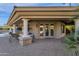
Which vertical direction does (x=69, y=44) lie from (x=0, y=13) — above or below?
below

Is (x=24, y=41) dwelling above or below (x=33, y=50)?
above

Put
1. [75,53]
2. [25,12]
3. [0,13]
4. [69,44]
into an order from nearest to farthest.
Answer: [69,44]
[75,53]
[0,13]
[25,12]

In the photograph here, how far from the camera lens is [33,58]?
290 cm

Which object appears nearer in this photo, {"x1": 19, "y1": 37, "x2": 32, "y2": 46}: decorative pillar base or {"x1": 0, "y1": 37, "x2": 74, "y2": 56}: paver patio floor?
{"x1": 0, "y1": 37, "x2": 74, "y2": 56}: paver patio floor

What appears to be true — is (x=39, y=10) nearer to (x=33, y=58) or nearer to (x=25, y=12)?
(x=25, y=12)

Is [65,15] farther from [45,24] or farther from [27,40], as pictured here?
[45,24]

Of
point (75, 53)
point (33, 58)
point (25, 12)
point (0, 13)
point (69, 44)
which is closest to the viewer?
point (33, 58)

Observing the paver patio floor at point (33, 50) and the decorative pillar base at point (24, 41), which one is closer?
the paver patio floor at point (33, 50)

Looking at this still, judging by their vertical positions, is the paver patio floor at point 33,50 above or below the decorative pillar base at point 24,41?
below

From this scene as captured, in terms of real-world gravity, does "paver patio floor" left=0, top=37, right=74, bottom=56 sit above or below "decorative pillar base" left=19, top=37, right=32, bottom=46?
below

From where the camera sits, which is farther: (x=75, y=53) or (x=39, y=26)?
(x=39, y=26)

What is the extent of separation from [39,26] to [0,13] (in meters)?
8.33

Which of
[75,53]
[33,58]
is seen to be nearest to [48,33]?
[75,53]

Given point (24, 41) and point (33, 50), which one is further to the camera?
point (24, 41)
